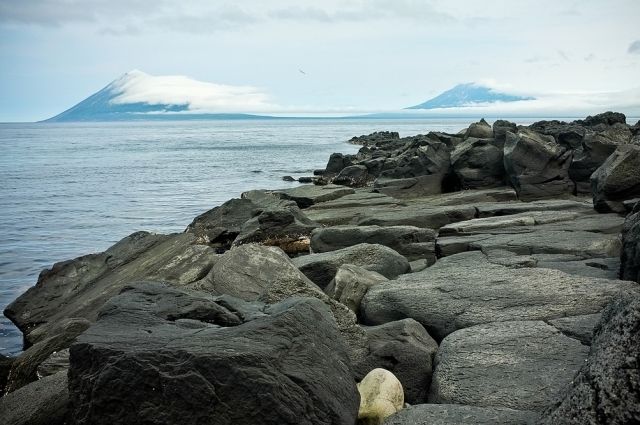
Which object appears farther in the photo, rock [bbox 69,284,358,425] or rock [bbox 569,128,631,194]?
rock [bbox 569,128,631,194]

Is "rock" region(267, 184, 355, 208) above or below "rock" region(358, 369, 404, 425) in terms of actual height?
below

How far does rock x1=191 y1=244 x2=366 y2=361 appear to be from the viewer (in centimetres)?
674

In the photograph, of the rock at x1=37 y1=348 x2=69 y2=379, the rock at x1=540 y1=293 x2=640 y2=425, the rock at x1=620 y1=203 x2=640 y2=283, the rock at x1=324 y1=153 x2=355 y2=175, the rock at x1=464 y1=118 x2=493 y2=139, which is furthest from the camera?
the rock at x1=324 y1=153 x2=355 y2=175

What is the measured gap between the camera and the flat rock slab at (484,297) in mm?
6668

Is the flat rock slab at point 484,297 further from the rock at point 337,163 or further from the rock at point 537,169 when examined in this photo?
the rock at point 337,163

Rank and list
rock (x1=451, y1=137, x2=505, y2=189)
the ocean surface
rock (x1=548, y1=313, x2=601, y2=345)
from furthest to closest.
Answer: rock (x1=451, y1=137, x2=505, y2=189)
the ocean surface
rock (x1=548, y1=313, x2=601, y2=345)

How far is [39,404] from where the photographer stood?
5.20 m

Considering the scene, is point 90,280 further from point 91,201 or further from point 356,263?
point 91,201

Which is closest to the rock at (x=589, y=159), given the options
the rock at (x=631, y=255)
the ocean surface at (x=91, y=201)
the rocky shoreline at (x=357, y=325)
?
the rocky shoreline at (x=357, y=325)

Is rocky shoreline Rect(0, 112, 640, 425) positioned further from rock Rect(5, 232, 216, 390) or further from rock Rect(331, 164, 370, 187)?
rock Rect(331, 164, 370, 187)

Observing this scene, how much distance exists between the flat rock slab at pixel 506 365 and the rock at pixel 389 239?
522 cm

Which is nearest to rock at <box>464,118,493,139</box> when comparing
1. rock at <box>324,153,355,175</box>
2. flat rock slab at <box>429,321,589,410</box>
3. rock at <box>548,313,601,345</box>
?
rock at <box>324,153,355,175</box>

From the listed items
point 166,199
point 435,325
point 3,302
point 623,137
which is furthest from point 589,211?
point 166,199

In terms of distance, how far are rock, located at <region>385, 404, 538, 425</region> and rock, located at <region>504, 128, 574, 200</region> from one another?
1530cm
